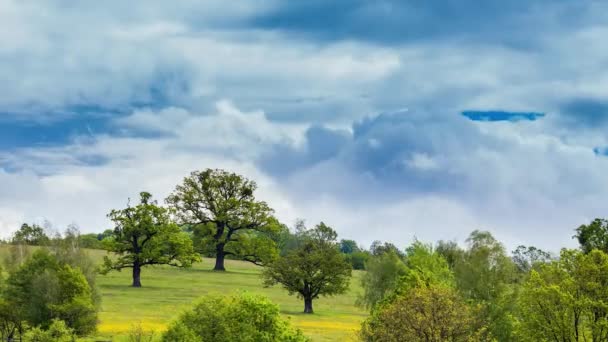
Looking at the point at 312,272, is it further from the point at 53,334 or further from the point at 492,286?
the point at 53,334

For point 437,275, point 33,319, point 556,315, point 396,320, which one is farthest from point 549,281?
point 33,319

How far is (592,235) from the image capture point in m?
114

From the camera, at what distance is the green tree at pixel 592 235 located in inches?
4407

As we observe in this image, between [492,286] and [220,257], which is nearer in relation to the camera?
[492,286]

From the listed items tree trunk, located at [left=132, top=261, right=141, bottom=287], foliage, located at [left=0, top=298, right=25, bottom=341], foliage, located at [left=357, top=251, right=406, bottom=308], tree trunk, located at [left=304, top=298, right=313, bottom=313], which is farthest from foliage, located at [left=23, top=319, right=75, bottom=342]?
tree trunk, located at [left=132, top=261, right=141, bottom=287]

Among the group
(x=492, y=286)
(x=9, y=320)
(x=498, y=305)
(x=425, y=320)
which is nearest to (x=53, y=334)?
(x=9, y=320)

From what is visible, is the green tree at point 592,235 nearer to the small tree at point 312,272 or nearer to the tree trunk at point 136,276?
the small tree at point 312,272

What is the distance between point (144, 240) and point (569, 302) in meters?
75.2

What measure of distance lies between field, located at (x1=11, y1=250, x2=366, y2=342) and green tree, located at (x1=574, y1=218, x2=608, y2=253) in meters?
37.7

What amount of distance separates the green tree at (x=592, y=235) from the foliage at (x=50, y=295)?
7699 cm

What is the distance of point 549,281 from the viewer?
62.6m

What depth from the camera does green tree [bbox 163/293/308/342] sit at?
4975 cm

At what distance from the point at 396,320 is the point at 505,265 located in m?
37.8

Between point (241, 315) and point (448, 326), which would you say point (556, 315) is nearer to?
point (448, 326)
